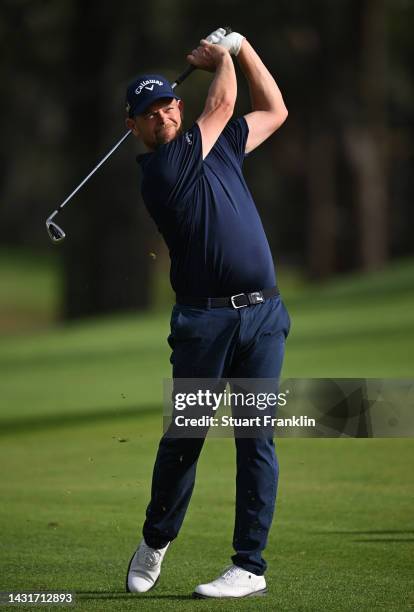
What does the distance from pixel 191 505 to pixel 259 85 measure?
2.65 meters

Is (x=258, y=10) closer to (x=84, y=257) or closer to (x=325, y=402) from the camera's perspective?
(x=84, y=257)

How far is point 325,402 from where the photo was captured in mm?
8648

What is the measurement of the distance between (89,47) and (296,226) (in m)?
22.8

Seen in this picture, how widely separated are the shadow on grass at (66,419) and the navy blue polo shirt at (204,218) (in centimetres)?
548

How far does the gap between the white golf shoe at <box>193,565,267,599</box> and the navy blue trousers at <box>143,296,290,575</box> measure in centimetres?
4

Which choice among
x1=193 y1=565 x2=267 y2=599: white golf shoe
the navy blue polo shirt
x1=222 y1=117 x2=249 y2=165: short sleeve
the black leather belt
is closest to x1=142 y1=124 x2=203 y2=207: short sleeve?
the navy blue polo shirt

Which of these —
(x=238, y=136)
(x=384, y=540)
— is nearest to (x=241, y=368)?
(x=238, y=136)

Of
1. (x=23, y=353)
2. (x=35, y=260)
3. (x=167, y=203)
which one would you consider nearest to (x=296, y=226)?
(x=35, y=260)

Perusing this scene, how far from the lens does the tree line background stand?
2591cm

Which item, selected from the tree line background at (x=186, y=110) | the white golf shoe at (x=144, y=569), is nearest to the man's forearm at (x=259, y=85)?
the white golf shoe at (x=144, y=569)

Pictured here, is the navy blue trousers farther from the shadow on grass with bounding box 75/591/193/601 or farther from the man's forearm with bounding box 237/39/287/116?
the man's forearm with bounding box 237/39/287/116

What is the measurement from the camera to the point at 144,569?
550 centimetres

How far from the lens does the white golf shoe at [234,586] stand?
5250 mm

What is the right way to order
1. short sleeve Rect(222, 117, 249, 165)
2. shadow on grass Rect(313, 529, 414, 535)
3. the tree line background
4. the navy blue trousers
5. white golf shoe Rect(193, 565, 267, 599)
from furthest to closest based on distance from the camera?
the tree line background
shadow on grass Rect(313, 529, 414, 535)
short sleeve Rect(222, 117, 249, 165)
the navy blue trousers
white golf shoe Rect(193, 565, 267, 599)
